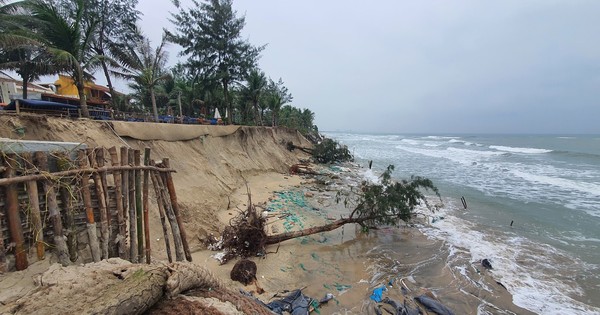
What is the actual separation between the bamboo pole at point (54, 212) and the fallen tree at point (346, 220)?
4.21 meters

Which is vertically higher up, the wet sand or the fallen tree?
the fallen tree

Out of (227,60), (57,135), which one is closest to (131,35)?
(227,60)

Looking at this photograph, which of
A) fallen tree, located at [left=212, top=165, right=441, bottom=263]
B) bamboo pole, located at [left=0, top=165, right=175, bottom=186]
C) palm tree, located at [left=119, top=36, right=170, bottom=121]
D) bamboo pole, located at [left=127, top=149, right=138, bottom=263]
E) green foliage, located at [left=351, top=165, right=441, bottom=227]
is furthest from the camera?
palm tree, located at [left=119, top=36, right=170, bottom=121]

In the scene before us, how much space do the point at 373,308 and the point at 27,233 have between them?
660 centimetres

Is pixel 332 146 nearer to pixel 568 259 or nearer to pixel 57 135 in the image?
pixel 568 259

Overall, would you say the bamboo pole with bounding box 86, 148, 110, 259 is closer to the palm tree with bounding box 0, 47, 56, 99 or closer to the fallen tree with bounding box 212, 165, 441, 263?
the fallen tree with bounding box 212, 165, 441, 263

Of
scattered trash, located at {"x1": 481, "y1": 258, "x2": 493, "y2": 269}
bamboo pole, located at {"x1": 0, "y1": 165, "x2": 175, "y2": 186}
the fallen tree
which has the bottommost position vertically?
scattered trash, located at {"x1": 481, "y1": 258, "x2": 493, "y2": 269}

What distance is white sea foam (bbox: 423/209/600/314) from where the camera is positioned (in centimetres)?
689

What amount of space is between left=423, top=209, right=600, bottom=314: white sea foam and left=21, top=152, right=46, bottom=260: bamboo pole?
33.5ft

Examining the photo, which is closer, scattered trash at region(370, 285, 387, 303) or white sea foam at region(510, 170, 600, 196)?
scattered trash at region(370, 285, 387, 303)

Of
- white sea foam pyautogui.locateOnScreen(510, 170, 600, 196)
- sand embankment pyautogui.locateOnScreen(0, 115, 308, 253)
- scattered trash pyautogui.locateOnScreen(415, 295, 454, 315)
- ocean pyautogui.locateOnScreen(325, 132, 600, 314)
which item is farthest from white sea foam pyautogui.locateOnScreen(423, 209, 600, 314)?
white sea foam pyautogui.locateOnScreen(510, 170, 600, 196)

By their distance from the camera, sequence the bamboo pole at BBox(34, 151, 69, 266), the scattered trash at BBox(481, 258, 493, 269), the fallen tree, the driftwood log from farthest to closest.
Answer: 1. the scattered trash at BBox(481, 258, 493, 269)
2. the fallen tree
3. the bamboo pole at BBox(34, 151, 69, 266)
4. the driftwood log

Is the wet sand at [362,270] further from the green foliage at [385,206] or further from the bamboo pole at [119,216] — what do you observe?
the bamboo pole at [119,216]

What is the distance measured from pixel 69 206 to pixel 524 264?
40.7ft
